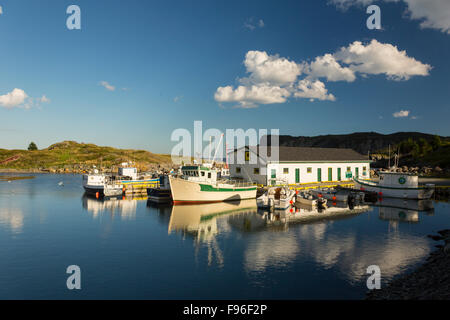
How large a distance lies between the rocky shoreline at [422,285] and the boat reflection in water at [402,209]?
41.5ft

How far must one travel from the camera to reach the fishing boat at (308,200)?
35625 millimetres

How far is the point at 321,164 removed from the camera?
51188mm

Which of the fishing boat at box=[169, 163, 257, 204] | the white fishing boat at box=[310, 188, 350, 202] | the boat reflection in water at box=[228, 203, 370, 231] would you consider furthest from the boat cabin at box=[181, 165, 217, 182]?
the white fishing boat at box=[310, 188, 350, 202]

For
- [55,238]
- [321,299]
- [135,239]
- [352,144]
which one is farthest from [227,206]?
[352,144]

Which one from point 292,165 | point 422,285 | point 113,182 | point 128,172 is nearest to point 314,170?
point 292,165

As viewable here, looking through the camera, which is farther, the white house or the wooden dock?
the wooden dock

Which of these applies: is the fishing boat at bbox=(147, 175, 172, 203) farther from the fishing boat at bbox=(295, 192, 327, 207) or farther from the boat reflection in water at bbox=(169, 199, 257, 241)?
the fishing boat at bbox=(295, 192, 327, 207)

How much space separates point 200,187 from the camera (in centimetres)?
3847

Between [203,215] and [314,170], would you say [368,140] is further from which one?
[203,215]

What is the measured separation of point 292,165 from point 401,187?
16.0 meters

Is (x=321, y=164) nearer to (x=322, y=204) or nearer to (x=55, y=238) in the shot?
(x=322, y=204)

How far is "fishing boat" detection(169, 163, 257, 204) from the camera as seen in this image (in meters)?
37.9

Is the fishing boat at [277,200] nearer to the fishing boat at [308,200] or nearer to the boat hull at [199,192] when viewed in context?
the fishing boat at [308,200]

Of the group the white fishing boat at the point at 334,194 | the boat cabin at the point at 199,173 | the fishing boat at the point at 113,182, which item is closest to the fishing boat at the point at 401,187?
the white fishing boat at the point at 334,194
